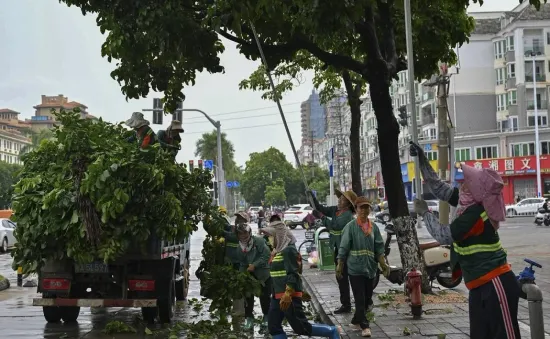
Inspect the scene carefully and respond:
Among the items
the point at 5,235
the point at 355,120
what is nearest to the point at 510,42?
the point at 5,235

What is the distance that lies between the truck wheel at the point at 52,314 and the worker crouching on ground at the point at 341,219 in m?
4.19

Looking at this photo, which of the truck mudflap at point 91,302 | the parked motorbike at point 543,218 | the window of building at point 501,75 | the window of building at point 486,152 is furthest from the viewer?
the window of building at point 501,75

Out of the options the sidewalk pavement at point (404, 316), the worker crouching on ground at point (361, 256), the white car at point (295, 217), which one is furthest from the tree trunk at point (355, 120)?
the white car at point (295, 217)

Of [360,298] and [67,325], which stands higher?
[360,298]

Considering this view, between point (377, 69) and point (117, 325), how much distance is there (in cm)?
543

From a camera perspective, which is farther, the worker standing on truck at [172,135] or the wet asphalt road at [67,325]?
the worker standing on truck at [172,135]

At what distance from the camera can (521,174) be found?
2382 inches

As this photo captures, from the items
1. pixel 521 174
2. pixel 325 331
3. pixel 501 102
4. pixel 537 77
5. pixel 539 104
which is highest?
pixel 537 77

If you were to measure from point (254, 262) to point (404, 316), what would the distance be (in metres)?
2.20

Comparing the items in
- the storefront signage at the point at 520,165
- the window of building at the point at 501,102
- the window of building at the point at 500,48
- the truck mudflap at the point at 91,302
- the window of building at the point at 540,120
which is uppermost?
the window of building at the point at 500,48

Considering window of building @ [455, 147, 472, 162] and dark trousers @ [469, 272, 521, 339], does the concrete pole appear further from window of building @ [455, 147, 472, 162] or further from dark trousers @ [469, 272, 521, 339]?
window of building @ [455, 147, 472, 162]

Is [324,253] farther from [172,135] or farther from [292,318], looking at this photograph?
[292,318]

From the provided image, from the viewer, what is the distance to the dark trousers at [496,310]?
4.91 metres

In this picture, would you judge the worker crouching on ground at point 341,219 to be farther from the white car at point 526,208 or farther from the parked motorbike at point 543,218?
the white car at point 526,208
